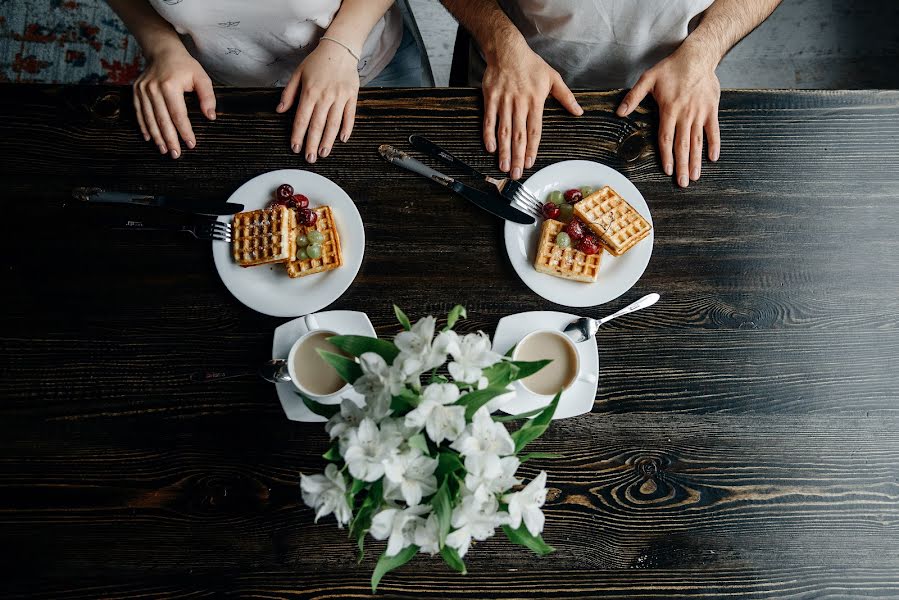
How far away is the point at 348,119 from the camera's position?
1308 mm

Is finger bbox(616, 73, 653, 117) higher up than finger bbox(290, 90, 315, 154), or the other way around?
finger bbox(616, 73, 653, 117)

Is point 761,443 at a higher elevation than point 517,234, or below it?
below

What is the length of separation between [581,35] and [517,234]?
1.88 feet

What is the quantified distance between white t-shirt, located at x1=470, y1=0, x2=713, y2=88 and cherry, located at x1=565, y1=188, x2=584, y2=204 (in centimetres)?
44

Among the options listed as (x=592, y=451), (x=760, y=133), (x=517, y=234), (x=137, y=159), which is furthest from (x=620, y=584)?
(x=137, y=159)

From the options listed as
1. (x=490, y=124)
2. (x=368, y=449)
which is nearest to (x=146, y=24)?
(x=490, y=124)

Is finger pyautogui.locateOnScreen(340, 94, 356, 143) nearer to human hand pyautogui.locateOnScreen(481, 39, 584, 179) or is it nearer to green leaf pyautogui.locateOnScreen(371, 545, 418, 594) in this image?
human hand pyautogui.locateOnScreen(481, 39, 584, 179)

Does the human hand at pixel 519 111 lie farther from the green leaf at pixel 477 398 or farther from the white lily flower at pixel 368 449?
the white lily flower at pixel 368 449

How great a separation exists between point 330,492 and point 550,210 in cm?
77

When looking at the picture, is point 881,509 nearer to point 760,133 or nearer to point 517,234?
point 760,133

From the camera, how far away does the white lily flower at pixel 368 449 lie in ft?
2.40

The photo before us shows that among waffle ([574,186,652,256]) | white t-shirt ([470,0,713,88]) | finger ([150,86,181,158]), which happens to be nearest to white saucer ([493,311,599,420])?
waffle ([574,186,652,256])

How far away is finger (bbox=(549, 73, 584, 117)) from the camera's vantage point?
4.27 feet

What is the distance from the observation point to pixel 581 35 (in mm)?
1439
